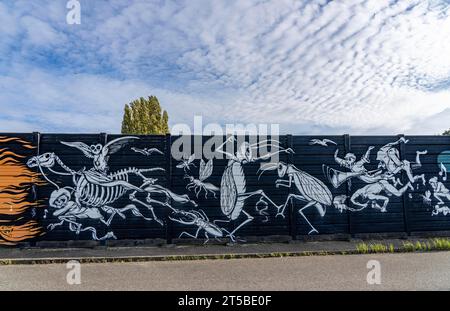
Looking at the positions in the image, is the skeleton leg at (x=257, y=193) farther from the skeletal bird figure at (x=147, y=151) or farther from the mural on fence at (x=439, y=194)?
the mural on fence at (x=439, y=194)

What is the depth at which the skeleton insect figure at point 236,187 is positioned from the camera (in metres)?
8.08

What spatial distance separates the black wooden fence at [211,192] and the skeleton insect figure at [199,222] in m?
0.02

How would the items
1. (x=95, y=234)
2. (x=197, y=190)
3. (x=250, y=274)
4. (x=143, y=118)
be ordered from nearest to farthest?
(x=250, y=274)
(x=95, y=234)
(x=197, y=190)
(x=143, y=118)

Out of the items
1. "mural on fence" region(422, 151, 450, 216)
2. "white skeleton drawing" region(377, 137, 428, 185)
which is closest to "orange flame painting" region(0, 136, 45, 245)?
"white skeleton drawing" region(377, 137, 428, 185)

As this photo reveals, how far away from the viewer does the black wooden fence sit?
7.68 meters

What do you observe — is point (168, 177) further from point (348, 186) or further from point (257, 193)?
point (348, 186)

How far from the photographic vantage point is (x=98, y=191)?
7820mm

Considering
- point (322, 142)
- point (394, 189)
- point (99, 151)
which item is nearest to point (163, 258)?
point (99, 151)

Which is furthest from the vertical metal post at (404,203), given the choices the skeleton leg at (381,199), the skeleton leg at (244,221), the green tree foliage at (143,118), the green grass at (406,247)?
the green tree foliage at (143,118)

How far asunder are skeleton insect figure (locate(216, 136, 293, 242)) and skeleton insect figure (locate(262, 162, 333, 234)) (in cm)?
47

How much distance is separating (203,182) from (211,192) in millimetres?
301
